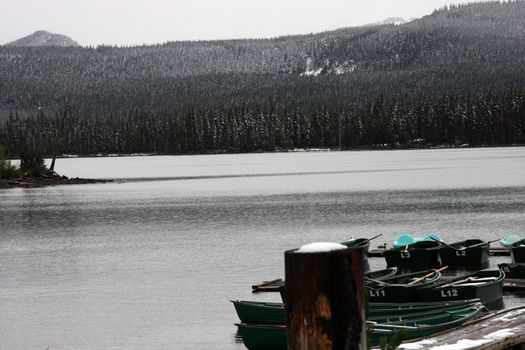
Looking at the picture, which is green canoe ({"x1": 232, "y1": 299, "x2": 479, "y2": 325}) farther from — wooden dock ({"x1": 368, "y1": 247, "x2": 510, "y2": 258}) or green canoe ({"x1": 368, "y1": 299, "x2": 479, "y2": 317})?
wooden dock ({"x1": 368, "y1": 247, "x2": 510, "y2": 258})

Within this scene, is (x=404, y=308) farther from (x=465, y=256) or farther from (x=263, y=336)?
(x=465, y=256)

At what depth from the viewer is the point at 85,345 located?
2250 centimetres

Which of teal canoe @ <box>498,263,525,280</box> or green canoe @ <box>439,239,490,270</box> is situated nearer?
teal canoe @ <box>498,263,525,280</box>

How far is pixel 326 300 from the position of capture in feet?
16.9

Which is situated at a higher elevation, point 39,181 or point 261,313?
point 39,181

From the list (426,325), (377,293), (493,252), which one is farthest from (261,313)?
(493,252)

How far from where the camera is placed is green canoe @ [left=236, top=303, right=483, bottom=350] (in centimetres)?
1653

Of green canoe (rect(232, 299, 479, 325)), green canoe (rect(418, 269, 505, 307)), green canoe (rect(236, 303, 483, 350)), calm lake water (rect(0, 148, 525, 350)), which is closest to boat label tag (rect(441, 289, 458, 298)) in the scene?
green canoe (rect(418, 269, 505, 307))

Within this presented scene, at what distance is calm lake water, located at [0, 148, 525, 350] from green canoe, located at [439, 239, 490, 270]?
313cm

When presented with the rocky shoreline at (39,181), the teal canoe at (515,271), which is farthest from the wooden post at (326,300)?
the rocky shoreline at (39,181)

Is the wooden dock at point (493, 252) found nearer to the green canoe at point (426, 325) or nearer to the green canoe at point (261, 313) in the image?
the green canoe at point (261, 313)

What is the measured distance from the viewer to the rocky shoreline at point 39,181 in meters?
103

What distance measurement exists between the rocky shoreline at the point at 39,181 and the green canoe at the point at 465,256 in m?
75.6

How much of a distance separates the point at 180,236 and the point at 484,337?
38.0m
